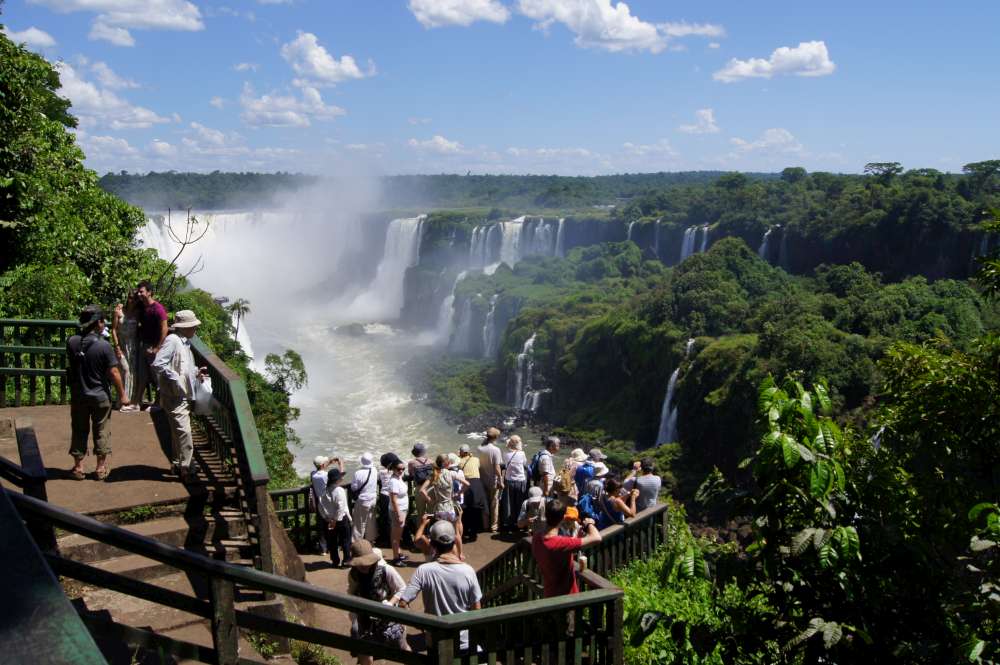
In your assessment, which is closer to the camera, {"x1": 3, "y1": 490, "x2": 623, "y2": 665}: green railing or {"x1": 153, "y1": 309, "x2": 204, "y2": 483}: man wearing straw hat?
{"x1": 3, "y1": 490, "x2": 623, "y2": 665}: green railing

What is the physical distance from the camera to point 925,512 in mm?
5312

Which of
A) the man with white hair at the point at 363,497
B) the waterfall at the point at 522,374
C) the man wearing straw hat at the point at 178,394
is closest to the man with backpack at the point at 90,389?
the man wearing straw hat at the point at 178,394

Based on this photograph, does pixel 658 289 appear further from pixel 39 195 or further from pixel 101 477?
pixel 101 477

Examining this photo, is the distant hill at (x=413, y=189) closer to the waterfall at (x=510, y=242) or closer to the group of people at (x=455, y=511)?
the waterfall at (x=510, y=242)

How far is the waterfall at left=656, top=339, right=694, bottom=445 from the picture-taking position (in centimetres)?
4078

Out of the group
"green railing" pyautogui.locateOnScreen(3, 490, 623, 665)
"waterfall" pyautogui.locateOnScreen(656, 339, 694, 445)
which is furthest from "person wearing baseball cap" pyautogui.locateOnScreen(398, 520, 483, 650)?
"waterfall" pyautogui.locateOnScreen(656, 339, 694, 445)

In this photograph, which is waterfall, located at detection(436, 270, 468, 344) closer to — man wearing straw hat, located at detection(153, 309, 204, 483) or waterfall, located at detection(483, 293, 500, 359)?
waterfall, located at detection(483, 293, 500, 359)

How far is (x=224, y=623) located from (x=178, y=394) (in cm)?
354

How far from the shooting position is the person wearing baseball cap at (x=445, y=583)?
16.1 ft

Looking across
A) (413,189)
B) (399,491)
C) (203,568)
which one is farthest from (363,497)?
(413,189)

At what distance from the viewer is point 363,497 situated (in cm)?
802

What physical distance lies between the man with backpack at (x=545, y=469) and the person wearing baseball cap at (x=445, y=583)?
152 inches

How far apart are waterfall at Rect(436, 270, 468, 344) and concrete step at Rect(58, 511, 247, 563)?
6520cm

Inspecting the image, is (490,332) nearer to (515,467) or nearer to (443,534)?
(515,467)
